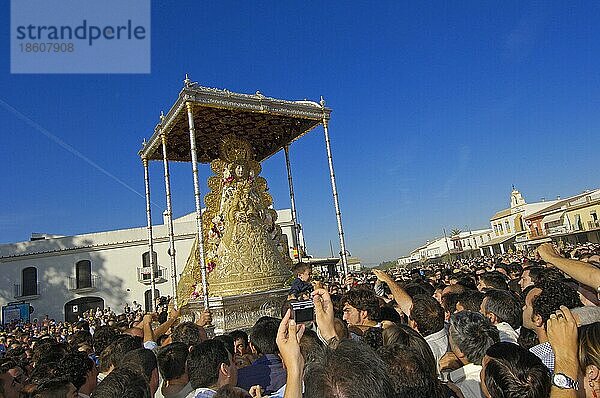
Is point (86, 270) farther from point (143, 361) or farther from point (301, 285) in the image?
point (143, 361)

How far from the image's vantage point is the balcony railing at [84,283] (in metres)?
29.3

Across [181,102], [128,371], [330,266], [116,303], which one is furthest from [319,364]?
[330,266]

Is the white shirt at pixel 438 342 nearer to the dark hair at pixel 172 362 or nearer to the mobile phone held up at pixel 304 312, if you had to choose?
the mobile phone held up at pixel 304 312

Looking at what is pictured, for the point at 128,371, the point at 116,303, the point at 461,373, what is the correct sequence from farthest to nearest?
the point at 116,303
the point at 461,373
the point at 128,371

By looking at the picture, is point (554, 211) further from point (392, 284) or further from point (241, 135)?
point (392, 284)

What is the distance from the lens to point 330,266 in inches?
1394

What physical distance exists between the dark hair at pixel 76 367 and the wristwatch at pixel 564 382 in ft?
10.9

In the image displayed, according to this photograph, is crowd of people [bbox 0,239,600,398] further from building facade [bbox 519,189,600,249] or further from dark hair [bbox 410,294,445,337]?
building facade [bbox 519,189,600,249]

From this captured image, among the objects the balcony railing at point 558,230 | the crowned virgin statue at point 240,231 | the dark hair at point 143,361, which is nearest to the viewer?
the dark hair at point 143,361

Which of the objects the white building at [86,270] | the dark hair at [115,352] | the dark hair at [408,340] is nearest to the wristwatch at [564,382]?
the dark hair at [408,340]

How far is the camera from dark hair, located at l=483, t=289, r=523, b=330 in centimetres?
428

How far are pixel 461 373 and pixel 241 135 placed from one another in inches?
494

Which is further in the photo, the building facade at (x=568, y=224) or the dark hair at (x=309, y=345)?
the building facade at (x=568, y=224)

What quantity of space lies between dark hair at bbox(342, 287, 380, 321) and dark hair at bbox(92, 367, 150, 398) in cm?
237
